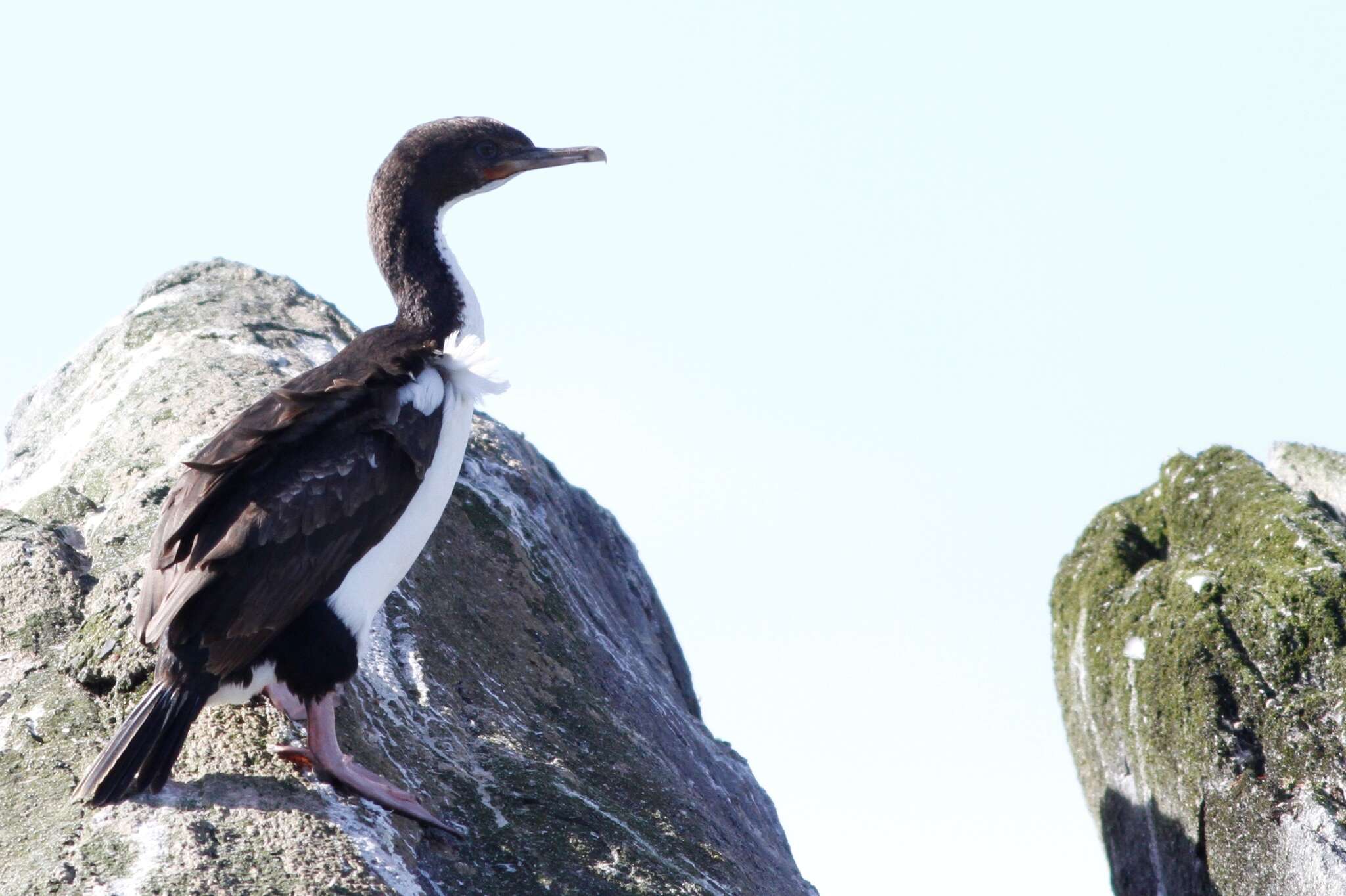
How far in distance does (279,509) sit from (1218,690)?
187 inches

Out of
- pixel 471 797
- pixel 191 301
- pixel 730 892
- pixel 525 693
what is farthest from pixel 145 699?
pixel 191 301

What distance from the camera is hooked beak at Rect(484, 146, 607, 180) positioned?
7.01 metres

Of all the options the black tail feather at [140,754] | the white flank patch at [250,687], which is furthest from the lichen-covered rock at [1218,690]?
the black tail feather at [140,754]

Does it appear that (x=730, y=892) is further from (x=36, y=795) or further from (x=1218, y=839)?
(x=1218, y=839)

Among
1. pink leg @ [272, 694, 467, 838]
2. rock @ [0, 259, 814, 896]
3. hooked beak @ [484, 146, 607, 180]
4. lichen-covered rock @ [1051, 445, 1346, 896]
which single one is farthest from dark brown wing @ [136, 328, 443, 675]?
lichen-covered rock @ [1051, 445, 1346, 896]

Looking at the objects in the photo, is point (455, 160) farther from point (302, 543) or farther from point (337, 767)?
point (337, 767)

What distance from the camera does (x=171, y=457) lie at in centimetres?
702

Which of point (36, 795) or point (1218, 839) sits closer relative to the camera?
point (36, 795)

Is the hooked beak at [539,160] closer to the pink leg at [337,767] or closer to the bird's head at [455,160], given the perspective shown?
the bird's head at [455,160]

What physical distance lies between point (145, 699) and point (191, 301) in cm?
490

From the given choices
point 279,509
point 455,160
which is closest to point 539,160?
point 455,160

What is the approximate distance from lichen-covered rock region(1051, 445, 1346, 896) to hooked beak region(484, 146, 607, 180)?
150 inches

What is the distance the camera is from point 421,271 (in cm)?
645

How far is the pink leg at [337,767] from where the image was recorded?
16.2ft
